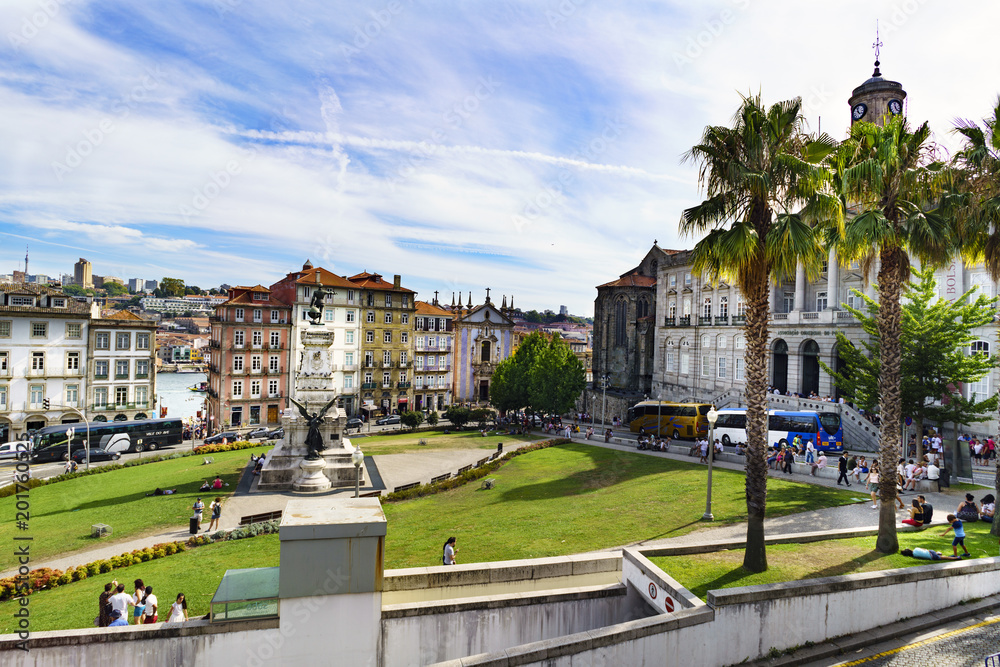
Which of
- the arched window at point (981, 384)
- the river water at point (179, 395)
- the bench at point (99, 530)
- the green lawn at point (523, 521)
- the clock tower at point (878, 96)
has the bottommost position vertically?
the river water at point (179, 395)

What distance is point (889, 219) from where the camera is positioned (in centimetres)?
1452

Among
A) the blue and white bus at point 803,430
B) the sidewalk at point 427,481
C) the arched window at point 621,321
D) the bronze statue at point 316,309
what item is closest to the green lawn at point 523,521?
the sidewalk at point 427,481

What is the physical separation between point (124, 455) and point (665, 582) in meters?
45.1

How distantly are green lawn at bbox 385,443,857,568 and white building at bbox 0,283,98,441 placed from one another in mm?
40437

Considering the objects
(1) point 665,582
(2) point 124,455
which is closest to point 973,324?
(1) point 665,582

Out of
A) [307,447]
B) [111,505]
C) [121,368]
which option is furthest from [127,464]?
[121,368]

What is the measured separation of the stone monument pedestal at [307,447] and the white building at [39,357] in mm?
31092

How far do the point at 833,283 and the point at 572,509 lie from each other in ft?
108

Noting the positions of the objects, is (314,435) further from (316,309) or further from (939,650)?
(939,650)

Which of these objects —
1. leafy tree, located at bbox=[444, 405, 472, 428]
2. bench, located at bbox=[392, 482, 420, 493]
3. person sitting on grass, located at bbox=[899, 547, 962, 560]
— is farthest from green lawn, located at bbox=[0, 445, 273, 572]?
person sitting on grass, located at bbox=[899, 547, 962, 560]

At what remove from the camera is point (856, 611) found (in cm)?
1088

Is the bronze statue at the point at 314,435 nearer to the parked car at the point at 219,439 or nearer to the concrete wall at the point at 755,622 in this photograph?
the parked car at the point at 219,439

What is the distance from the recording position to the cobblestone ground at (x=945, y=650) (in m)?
9.94

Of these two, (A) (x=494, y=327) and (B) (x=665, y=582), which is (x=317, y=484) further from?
(A) (x=494, y=327)
